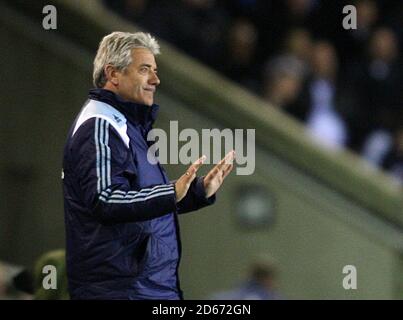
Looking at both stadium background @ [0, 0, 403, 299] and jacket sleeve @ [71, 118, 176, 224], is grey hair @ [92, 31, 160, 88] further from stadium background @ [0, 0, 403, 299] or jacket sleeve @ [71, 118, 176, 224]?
stadium background @ [0, 0, 403, 299]

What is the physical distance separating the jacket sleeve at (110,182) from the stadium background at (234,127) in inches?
101

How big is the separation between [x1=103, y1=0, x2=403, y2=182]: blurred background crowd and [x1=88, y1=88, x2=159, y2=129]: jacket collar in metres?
2.90

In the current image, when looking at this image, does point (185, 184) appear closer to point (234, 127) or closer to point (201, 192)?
point (201, 192)

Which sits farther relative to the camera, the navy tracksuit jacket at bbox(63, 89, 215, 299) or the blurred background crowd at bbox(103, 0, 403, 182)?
the blurred background crowd at bbox(103, 0, 403, 182)

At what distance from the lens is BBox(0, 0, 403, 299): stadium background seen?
20.9 ft

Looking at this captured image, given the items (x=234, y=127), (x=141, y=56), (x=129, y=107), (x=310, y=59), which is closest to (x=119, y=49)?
(x=141, y=56)

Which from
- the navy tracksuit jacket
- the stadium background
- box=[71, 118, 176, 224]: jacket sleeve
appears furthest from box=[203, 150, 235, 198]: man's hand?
the stadium background

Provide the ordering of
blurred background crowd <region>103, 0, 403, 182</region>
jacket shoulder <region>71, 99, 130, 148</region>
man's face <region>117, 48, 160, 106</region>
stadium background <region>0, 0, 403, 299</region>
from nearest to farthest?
jacket shoulder <region>71, 99, 130, 148</region>, man's face <region>117, 48, 160, 106</region>, stadium background <region>0, 0, 403, 299</region>, blurred background crowd <region>103, 0, 403, 182</region>

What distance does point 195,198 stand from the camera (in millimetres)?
3869

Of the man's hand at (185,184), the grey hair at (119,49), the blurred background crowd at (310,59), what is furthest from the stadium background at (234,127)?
the man's hand at (185,184)

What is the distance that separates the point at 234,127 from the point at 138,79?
112 inches
